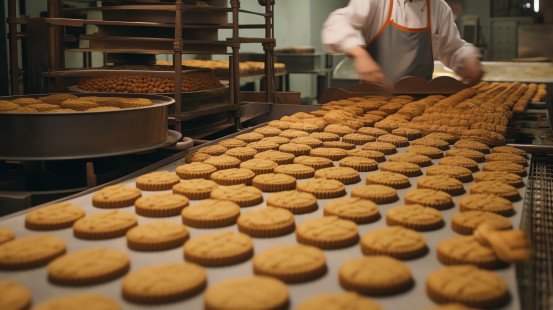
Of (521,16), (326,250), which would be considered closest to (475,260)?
(326,250)

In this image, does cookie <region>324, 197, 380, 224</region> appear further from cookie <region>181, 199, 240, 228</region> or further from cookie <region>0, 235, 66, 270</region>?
cookie <region>0, 235, 66, 270</region>

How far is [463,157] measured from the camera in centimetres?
214

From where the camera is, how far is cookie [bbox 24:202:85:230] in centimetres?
136

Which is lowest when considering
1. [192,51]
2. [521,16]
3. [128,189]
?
[128,189]

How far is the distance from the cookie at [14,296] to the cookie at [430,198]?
41.5 inches

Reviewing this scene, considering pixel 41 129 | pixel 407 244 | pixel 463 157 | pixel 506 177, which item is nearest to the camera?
pixel 407 244

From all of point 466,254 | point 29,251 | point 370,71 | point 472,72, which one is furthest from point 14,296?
point 472,72

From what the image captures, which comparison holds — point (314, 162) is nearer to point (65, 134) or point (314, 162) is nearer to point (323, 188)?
Result: point (323, 188)

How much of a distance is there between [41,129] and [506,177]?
59.1 inches

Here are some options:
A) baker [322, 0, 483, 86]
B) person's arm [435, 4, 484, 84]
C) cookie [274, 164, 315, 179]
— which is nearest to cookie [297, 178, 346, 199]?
cookie [274, 164, 315, 179]

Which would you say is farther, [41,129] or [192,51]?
[192,51]

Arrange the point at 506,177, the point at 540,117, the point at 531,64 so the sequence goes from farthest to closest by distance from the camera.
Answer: the point at 531,64 < the point at 540,117 < the point at 506,177

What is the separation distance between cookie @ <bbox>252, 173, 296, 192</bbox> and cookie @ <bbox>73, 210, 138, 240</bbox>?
18.8 inches

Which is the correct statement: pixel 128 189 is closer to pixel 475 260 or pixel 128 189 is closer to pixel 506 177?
pixel 475 260
